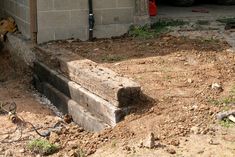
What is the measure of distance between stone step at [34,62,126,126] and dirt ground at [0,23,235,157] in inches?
6.7

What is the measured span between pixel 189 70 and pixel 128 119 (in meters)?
1.79

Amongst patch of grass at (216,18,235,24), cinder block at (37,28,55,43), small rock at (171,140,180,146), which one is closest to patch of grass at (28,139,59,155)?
small rock at (171,140,180,146)

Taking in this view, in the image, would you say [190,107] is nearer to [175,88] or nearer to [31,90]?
[175,88]

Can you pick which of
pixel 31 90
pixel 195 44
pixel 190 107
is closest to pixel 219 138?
pixel 190 107

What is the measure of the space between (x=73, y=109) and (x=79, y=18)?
2.48 m

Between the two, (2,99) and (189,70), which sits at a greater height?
(189,70)

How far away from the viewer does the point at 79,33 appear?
878cm

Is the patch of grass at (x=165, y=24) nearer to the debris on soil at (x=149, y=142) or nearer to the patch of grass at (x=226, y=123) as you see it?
the patch of grass at (x=226, y=123)

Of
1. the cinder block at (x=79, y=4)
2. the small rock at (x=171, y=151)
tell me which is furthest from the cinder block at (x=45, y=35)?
the small rock at (x=171, y=151)

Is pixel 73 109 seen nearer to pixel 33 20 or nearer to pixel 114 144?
pixel 114 144

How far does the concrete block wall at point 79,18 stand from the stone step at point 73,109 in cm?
102

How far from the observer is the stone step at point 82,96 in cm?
566

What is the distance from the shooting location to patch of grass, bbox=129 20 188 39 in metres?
9.03

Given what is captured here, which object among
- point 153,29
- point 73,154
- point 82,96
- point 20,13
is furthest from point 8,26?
point 73,154
